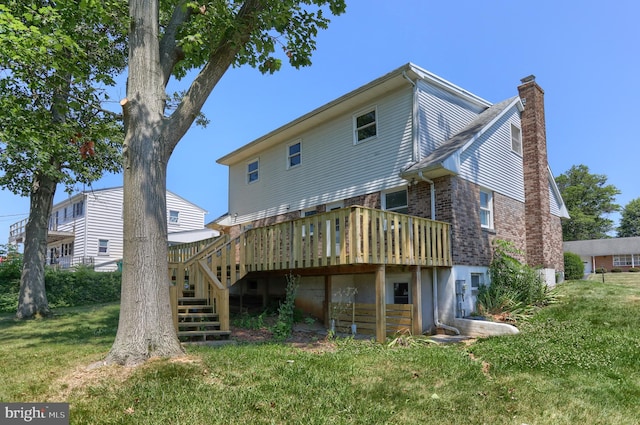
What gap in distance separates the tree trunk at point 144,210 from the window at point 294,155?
9228 mm

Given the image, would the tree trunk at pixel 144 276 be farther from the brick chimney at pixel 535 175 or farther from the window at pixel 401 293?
the brick chimney at pixel 535 175

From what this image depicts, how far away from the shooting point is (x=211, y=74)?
7.37 m

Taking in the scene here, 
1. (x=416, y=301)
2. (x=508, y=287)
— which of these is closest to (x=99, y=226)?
(x=416, y=301)

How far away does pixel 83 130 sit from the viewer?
435 inches

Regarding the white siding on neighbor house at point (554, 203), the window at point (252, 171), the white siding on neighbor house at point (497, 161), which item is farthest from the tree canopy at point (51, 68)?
the white siding on neighbor house at point (554, 203)

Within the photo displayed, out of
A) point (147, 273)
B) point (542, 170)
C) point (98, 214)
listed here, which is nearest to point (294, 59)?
point (147, 273)

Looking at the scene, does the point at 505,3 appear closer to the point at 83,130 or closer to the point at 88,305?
the point at 83,130

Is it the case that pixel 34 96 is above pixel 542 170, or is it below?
above

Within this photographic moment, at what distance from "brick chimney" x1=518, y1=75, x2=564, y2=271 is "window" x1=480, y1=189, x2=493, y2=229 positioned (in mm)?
2542

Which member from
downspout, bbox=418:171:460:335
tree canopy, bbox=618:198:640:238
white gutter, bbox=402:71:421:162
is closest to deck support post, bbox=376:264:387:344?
downspout, bbox=418:171:460:335

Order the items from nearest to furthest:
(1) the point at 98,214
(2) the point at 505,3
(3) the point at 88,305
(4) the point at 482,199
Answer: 1. (2) the point at 505,3
2. (4) the point at 482,199
3. (3) the point at 88,305
4. (1) the point at 98,214

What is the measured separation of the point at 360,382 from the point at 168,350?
9.38 feet

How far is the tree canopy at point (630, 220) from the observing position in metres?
46.4

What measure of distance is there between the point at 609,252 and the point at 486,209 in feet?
102
